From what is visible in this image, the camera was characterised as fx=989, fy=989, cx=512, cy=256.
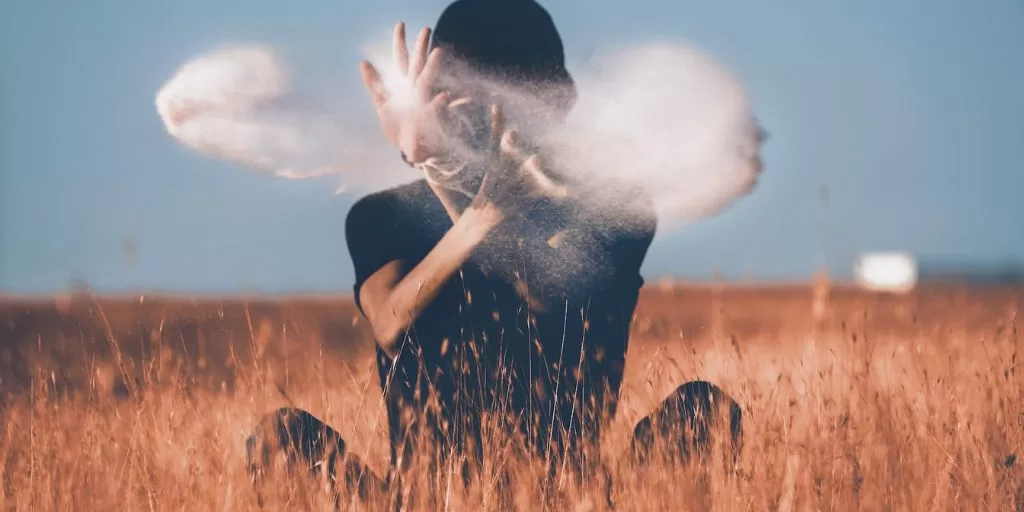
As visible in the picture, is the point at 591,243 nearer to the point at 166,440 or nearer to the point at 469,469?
the point at 469,469

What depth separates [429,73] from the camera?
2.67 meters

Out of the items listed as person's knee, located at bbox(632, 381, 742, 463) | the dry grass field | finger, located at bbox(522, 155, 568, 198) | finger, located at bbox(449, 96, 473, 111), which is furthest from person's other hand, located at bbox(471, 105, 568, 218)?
person's knee, located at bbox(632, 381, 742, 463)

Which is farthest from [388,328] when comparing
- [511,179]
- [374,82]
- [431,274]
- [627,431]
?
[627,431]

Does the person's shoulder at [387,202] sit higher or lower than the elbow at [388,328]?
higher

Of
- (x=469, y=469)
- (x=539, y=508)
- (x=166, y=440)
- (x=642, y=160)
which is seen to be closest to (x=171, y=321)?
(x=166, y=440)

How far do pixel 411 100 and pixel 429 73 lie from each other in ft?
0.33

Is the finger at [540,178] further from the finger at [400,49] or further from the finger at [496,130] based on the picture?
the finger at [400,49]

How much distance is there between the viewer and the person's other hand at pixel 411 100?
2670 millimetres

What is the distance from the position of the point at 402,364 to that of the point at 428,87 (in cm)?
83

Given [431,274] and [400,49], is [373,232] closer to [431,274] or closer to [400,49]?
[431,274]

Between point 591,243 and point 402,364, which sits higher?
point 591,243

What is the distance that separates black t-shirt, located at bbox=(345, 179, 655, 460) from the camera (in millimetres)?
2838

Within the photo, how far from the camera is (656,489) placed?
274 centimetres

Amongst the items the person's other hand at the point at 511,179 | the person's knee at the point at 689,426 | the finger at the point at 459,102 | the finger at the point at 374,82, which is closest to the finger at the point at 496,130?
the person's other hand at the point at 511,179
